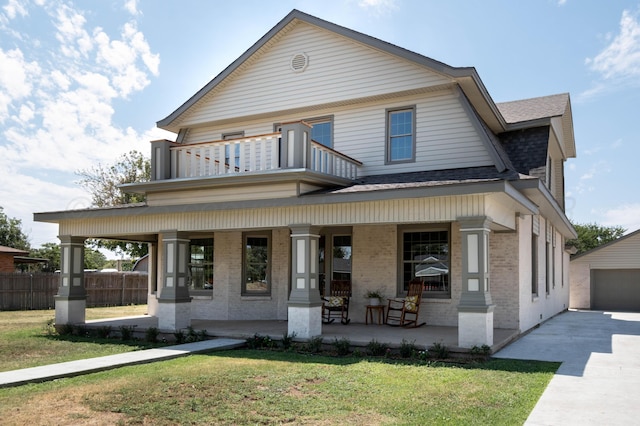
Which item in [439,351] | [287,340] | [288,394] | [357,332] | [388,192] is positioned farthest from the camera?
[357,332]

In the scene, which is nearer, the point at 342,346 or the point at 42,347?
the point at 342,346

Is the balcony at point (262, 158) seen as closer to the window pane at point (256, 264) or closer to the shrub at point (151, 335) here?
the window pane at point (256, 264)

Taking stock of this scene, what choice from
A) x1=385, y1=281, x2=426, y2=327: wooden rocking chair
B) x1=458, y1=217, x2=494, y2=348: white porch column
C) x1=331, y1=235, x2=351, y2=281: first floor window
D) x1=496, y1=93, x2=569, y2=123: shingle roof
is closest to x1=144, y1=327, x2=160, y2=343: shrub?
x1=331, y1=235, x2=351, y2=281: first floor window

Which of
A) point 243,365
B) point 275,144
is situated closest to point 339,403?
point 243,365

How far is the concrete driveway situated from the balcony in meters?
5.46

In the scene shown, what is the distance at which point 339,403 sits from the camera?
22.7 feet

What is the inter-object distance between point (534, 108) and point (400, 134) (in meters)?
5.61

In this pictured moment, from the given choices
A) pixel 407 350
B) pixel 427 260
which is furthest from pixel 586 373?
pixel 427 260

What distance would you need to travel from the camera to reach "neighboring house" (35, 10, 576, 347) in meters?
11.7

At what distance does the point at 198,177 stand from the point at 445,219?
18.9ft

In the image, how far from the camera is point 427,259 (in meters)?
14.2

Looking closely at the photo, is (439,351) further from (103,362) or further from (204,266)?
(204,266)

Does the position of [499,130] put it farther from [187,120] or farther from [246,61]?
[187,120]

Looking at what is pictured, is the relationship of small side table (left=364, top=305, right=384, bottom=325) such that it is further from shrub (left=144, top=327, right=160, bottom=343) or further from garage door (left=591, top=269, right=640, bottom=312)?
garage door (left=591, top=269, right=640, bottom=312)
